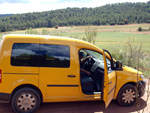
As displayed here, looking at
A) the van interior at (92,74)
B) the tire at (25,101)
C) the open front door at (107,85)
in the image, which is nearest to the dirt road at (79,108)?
the tire at (25,101)

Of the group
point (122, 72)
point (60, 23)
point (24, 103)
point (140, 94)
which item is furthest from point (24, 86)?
point (60, 23)

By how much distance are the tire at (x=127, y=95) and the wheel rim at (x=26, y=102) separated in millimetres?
2428

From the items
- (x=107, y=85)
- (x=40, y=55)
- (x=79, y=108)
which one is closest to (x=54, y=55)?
(x=40, y=55)

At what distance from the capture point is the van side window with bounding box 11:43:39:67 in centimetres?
426

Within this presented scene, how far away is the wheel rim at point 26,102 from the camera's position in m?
4.41

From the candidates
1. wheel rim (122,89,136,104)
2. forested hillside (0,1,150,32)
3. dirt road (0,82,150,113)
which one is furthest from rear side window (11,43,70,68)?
forested hillside (0,1,150,32)

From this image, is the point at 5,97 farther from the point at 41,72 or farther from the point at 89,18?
the point at 89,18

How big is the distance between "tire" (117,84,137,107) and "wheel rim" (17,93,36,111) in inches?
95.6

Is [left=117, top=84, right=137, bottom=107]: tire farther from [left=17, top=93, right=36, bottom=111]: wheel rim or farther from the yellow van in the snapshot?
[left=17, top=93, right=36, bottom=111]: wheel rim

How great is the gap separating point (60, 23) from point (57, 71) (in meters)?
59.9

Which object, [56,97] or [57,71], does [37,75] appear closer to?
[57,71]

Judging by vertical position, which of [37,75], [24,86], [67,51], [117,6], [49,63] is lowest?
[24,86]

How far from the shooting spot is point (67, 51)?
457cm

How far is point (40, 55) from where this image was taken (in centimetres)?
439
